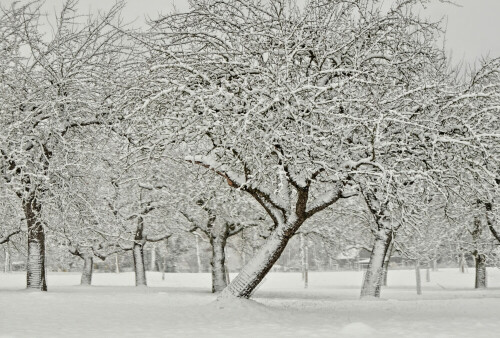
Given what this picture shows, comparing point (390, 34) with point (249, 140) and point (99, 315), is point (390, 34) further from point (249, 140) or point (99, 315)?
point (99, 315)

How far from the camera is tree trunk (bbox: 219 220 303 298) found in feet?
42.7

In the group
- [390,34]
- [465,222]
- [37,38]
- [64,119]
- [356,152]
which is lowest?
[465,222]

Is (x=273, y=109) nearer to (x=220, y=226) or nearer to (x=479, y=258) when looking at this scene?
(x=220, y=226)

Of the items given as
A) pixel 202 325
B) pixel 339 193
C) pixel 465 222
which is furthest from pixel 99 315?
pixel 465 222

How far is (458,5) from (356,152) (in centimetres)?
382

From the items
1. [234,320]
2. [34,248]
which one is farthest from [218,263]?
[234,320]

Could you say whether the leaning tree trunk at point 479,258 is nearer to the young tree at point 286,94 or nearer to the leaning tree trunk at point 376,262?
the leaning tree trunk at point 376,262

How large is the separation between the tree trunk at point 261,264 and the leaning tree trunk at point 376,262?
5579 millimetres

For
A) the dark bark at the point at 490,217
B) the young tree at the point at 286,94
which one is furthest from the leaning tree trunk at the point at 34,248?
the dark bark at the point at 490,217

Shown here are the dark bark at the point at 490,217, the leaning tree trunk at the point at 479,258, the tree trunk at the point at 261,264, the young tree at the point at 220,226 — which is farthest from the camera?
the leaning tree trunk at the point at 479,258

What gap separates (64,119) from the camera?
17.3 meters

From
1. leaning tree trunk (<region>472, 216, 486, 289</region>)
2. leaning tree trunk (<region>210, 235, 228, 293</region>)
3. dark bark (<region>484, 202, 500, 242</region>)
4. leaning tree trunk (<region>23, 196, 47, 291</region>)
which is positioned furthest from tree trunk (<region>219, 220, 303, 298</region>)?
leaning tree trunk (<region>472, 216, 486, 289</region>)

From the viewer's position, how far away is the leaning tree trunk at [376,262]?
17594 mm

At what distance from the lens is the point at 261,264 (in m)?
13.1
